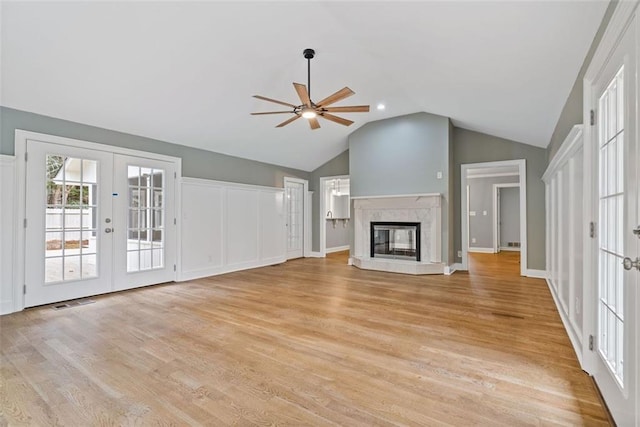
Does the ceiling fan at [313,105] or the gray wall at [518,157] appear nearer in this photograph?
the ceiling fan at [313,105]

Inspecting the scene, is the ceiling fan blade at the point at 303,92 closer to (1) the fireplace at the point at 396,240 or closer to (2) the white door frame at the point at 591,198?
(2) the white door frame at the point at 591,198

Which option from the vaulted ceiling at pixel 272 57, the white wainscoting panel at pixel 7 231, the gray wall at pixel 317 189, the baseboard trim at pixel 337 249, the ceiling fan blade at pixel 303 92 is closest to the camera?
the vaulted ceiling at pixel 272 57

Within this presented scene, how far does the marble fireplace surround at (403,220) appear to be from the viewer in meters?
5.88

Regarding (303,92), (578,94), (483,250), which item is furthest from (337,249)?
(578,94)

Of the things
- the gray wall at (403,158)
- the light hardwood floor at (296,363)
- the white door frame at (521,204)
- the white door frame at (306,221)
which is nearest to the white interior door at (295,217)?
the white door frame at (306,221)

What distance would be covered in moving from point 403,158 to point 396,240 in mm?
1771

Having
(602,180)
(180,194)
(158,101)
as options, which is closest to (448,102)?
(602,180)

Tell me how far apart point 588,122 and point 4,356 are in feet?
15.8

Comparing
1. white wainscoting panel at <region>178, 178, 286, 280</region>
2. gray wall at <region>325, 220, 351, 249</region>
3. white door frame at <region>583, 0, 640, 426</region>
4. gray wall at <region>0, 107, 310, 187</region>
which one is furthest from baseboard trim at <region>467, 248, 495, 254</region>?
white door frame at <region>583, 0, 640, 426</region>

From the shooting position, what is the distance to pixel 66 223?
4062 mm

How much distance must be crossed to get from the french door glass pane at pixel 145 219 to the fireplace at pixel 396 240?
423 cm

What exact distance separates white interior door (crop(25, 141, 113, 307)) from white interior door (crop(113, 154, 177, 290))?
0.14 metres

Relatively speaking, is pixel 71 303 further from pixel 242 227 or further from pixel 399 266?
pixel 399 266

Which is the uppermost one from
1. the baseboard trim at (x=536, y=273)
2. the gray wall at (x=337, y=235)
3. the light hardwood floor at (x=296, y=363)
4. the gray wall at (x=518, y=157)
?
the gray wall at (x=518, y=157)
